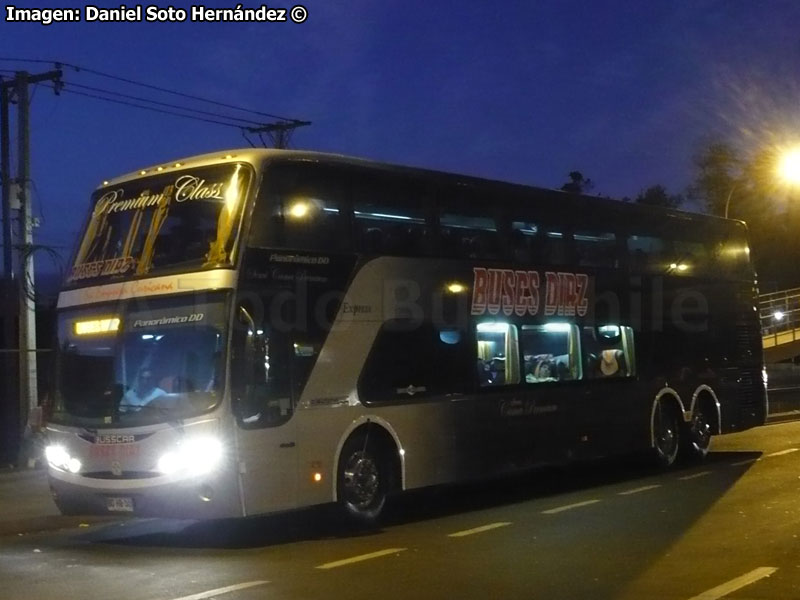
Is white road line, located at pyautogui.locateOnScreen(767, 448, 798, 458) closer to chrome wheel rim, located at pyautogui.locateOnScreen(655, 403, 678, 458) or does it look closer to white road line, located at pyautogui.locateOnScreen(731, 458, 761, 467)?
white road line, located at pyautogui.locateOnScreen(731, 458, 761, 467)

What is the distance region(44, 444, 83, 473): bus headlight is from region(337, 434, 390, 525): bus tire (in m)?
2.86

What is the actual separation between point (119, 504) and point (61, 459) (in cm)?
100

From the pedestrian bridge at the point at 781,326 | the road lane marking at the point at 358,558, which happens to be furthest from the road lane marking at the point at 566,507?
the pedestrian bridge at the point at 781,326

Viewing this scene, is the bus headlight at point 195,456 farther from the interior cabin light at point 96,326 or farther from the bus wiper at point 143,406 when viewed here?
the interior cabin light at point 96,326

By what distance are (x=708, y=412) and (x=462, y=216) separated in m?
7.28

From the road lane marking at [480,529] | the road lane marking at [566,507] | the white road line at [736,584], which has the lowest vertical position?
the white road line at [736,584]

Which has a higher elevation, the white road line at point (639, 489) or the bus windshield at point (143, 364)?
the bus windshield at point (143, 364)

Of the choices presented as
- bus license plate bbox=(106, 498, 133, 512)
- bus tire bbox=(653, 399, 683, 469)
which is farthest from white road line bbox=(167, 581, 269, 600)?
bus tire bbox=(653, 399, 683, 469)

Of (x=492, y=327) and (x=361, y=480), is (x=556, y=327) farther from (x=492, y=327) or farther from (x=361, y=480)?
(x=361, y=480)

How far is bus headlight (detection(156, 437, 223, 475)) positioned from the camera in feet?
39.0

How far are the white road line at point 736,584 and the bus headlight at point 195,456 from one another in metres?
5.04

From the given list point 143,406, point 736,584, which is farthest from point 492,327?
point 736,584

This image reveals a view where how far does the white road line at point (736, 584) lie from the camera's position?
9.12 meters

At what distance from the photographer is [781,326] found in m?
38.1
